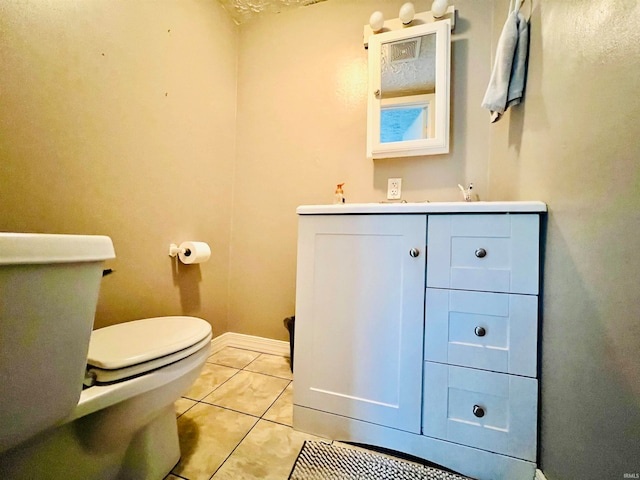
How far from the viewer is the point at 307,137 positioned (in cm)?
159

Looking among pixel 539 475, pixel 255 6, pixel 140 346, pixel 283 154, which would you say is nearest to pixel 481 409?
pixel 539 475

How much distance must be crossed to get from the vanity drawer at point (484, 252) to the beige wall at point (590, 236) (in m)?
0.05

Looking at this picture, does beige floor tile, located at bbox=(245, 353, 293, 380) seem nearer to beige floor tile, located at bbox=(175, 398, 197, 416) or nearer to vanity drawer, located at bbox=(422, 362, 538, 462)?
beige floor tile, located at bbox=(175, 398, 197, 416)

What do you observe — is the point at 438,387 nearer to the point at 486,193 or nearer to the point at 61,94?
the point at 486,193

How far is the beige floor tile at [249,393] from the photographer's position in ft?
3.54

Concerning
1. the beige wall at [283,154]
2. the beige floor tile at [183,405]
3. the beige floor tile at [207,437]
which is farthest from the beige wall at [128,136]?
the beige floor tile at [207,437]

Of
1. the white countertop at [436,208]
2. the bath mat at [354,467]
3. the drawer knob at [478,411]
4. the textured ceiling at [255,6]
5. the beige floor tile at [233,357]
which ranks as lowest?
the beige floor tile at [233,357]

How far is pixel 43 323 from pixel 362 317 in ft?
2.53

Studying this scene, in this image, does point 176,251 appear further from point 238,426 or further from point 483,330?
point 483,330

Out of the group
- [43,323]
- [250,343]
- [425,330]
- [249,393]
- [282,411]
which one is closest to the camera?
[43,323]

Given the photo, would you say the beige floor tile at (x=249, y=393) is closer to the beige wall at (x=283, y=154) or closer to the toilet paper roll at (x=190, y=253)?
the beige wall at (x=283, y=154)

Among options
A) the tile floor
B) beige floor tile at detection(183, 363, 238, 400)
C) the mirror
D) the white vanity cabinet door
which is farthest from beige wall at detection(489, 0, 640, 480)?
beige floor tile at detection(183, 363, 238, 400)

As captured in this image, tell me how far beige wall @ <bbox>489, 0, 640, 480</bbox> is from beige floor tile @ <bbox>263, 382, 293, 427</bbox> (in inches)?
32.7

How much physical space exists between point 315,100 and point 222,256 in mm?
1193
